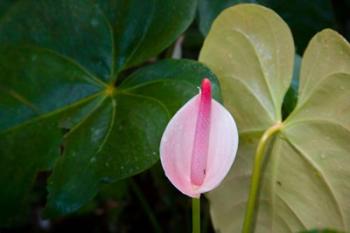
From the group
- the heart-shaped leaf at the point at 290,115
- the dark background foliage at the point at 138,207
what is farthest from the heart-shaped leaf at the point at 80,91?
the dark background foliage at the point at 138,207

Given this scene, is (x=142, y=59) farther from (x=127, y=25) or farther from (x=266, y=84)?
(x=266, y=84)

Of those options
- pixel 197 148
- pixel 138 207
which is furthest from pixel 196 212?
pixel 138 207

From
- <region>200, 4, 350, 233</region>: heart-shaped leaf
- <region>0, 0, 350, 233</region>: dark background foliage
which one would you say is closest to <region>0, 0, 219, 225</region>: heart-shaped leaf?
<region>200, 4, 350, 233</region>: heart-shaped leaf

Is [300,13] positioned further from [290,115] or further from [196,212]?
[196,212]

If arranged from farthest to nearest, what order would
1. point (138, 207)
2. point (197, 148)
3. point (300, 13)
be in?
1. point (138, 207)
2. point (300, 13)
3. point (197, 148)

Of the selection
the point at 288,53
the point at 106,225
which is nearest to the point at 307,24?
the point at 288,53

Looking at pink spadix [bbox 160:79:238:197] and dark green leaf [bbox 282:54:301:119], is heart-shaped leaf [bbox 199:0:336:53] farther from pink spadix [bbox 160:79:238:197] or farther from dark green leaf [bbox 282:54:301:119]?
pink spadix [bbox 160:79:238:197]
